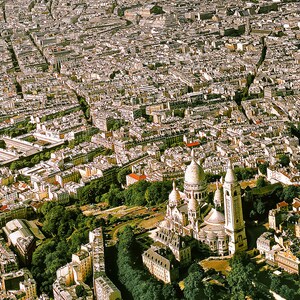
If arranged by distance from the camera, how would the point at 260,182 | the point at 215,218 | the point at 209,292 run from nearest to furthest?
the point at 209,292 → the point at 215,218 → the point at 260,182

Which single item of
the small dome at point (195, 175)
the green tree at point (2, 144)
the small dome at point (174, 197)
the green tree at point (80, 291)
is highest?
the small dome at point (195, 175)

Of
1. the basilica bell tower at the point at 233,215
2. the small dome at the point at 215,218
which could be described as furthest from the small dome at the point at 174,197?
the basilica bell tower at the point at 233,215

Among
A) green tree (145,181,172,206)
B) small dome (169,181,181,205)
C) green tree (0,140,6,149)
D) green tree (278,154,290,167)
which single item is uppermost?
small dome (169,181,181,205)

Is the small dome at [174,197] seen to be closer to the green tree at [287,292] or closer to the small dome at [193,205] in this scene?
the small dome at [193,205]

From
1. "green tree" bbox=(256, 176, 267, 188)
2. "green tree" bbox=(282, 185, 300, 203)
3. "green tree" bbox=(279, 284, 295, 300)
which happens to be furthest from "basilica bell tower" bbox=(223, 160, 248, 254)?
"green tree" bbox=(256, 176, 267, 188)

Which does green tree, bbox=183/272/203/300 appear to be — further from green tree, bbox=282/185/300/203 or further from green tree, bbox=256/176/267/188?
green tree, bbox=256/176/267/188

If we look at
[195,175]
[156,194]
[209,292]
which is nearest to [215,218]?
[195,175]

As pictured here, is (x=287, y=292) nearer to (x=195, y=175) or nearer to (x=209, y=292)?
(x=209, y=292)

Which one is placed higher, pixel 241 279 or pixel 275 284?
pixel 241 279

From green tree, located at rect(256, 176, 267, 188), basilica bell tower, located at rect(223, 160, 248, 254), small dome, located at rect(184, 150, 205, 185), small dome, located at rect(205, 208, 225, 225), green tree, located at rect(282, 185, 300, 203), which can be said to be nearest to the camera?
basilica bell tower, located at rect(223, 160, 248, 254)

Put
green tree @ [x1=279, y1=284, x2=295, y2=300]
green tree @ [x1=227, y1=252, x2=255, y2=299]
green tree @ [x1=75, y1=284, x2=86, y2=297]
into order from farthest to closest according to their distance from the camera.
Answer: green tree @ [x1=75, y1=284, x2=86, y2=297] < green tree @ [x1=227, y1=252, x2=255, y2=299] < green tree @ [x1=279, y1=284, x2=295, y2=300]

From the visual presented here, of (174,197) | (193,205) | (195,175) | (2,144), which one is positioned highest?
(195,175)

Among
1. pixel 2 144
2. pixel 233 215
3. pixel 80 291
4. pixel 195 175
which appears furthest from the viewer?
pixel 2 144

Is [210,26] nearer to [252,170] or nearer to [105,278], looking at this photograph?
[252,170]
